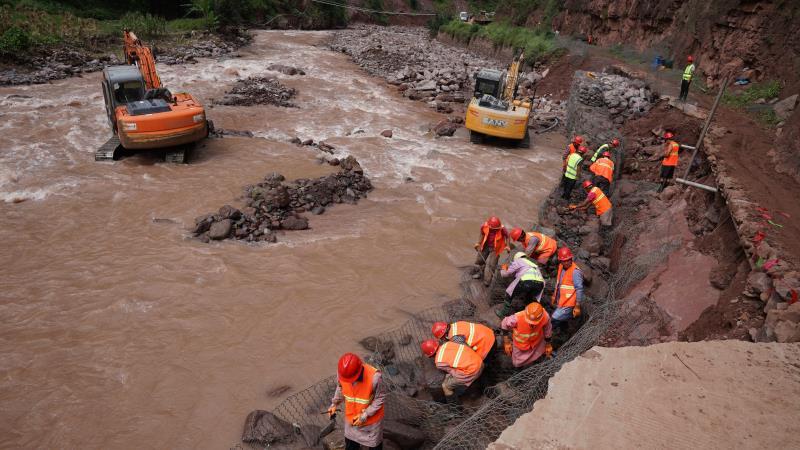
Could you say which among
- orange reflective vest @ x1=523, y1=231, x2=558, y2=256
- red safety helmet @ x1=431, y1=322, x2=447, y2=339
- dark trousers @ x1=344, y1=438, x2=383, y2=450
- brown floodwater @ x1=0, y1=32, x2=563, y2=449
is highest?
A: orange reflective vest @ x1=523, y1=231, x2=558, y2=256

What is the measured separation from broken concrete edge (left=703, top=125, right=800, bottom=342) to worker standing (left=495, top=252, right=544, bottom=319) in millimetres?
2307

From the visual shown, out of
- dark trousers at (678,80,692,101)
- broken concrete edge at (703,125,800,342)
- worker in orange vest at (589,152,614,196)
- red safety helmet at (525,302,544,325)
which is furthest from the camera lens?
dark trousers at (678,80,692,101)

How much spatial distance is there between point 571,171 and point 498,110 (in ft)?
14.5

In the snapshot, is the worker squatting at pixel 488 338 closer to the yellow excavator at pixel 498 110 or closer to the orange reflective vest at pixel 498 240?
the orange reflective vest at pixel 498 240

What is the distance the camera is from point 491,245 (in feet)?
25.5

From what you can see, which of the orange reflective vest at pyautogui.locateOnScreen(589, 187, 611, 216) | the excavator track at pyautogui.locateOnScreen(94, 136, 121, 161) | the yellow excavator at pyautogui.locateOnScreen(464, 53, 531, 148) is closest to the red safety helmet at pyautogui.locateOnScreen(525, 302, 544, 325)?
the orange reflective vest at pyautogui.locateOnScreen(589, 187, 611, 216)

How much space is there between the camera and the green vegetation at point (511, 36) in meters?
24.6

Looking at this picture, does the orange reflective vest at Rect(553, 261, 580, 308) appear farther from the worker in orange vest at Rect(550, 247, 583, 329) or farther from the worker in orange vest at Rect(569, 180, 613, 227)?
the worker in orange vest at Rect(569, 180, 613, 227)

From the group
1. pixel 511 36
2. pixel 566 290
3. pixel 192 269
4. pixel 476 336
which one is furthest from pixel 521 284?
pixel 511 36

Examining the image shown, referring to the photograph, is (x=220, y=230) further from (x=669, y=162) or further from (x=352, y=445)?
(x=669, y=162)

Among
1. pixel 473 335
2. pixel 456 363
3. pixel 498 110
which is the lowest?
pixel 456 363

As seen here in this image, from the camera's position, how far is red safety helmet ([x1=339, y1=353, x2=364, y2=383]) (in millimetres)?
4012

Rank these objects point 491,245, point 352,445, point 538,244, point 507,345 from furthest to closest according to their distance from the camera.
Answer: point 491,245 → point 538,244 → point 507,345 → point 352,445

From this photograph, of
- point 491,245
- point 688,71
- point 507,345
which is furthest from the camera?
point 688,71
